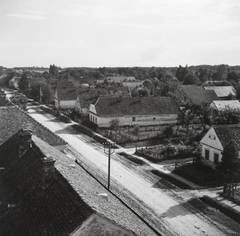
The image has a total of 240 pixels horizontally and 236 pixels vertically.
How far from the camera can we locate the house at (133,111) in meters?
51.3

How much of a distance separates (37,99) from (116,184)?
245 ft

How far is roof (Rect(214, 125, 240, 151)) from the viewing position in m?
29.7

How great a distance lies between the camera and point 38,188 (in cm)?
1298

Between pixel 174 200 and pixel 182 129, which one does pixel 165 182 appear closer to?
pixel 174 200

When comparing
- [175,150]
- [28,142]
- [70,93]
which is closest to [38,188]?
[28,142]

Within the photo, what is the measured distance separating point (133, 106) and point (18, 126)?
28.8 m

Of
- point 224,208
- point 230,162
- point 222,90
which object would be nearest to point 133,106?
point 230,162

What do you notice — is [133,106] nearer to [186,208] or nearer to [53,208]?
[186,208]

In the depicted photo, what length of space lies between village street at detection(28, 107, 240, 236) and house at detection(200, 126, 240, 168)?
20.9ft

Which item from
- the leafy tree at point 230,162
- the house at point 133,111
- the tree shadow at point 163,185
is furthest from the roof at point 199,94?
the leafy tree at point 230,162

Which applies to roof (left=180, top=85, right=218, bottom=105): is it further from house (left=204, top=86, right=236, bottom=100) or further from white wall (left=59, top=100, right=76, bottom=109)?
white wall (left=59, top=100, right=76, bottom=109)

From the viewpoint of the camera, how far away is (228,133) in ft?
99.7

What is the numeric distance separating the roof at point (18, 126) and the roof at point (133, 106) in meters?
21.4

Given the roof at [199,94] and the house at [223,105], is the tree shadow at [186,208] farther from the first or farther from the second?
the roof at [199,94]
